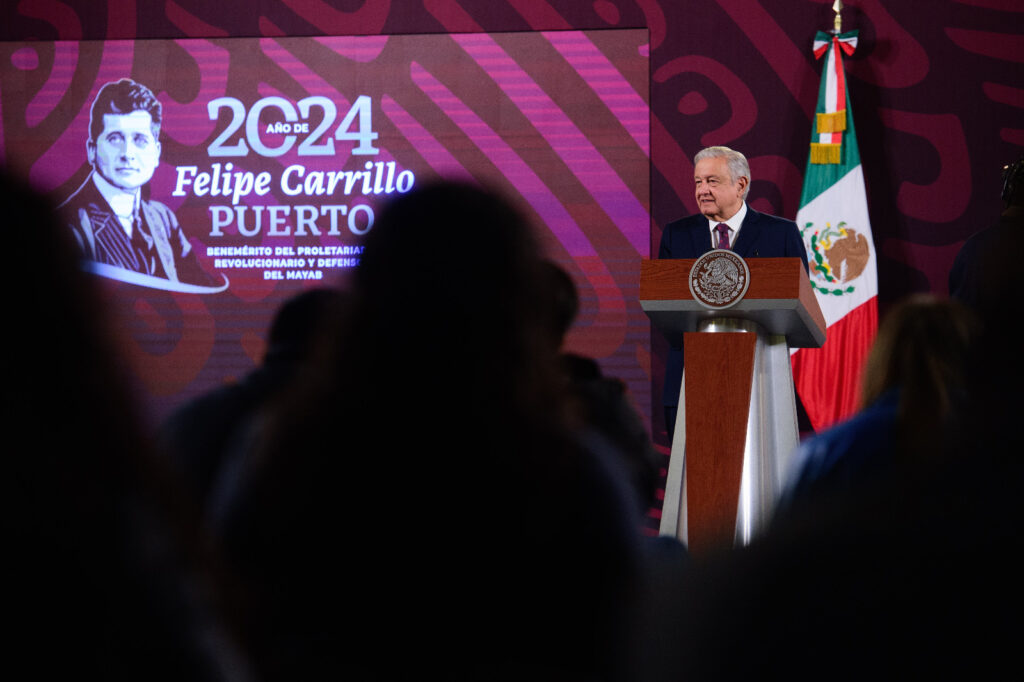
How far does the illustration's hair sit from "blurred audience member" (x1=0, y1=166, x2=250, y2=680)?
16.9 ft

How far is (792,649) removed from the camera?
1.34 feet

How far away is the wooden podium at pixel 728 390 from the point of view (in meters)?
2.35

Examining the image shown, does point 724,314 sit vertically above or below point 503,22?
below

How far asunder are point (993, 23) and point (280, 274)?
386 centimetres

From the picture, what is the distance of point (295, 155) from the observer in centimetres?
526

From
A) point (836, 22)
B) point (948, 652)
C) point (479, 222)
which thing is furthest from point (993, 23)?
point (948, 652)

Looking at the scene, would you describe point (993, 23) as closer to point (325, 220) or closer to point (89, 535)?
point (325, 220)

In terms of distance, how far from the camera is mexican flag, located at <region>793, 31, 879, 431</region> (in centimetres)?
490

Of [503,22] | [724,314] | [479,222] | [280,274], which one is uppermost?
[503,22]

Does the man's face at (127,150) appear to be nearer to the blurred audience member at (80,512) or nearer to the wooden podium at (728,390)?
the wooden podium at (728,390)

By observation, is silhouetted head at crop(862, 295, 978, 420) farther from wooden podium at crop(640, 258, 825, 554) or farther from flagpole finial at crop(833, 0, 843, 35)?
flagpole finial at crop(833, 0, 843, 35)

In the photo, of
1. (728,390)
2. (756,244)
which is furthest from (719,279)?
Answer: (756,244)

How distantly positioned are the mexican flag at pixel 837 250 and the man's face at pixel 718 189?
1.19 meters

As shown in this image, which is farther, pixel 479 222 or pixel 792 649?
pixel 479 222
